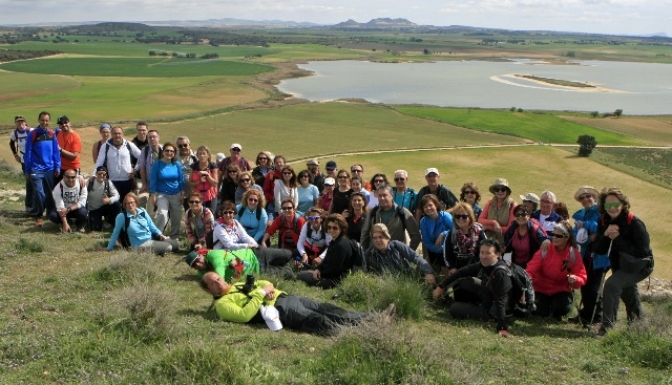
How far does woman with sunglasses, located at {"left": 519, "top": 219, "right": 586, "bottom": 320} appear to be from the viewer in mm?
6852

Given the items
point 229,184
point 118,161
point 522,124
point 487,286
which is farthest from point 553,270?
point 522,124

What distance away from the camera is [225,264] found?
23.7 feet

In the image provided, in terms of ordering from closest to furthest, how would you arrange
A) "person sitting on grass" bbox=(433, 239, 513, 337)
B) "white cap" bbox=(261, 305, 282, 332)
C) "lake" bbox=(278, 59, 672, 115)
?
"white cap" bbox=(261, 305, 282, 332), "person sitting on grass" bbox=(433, 239, 513, 337), "lake" bbox=(278, 59, 672, 115)

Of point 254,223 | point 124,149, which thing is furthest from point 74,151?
point 254,223

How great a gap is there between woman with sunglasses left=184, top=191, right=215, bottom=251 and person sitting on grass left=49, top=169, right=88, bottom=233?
2.26 m

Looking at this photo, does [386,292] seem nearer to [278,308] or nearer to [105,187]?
[278,308]

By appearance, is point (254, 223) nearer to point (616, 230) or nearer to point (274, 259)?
point (274, 259)

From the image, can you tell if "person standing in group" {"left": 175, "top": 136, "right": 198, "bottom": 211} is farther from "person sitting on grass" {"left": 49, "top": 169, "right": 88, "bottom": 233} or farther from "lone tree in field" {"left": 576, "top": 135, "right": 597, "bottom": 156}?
"lone tree in field" {"left": 576, "top": 135, "right": 597, "bottom": 156}

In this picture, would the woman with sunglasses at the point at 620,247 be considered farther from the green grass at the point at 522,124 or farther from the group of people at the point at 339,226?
the green grass at the point at 522,124

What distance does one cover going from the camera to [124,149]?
32.3 feet

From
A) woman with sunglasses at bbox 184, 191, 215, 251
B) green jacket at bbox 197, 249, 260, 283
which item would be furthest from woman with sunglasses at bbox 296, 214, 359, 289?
woman with sunglasses at bbox 184, 191, 215, 251

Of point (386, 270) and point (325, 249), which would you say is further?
point (325, 249)

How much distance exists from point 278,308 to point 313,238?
2.41m

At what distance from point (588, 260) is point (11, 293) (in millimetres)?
6732
